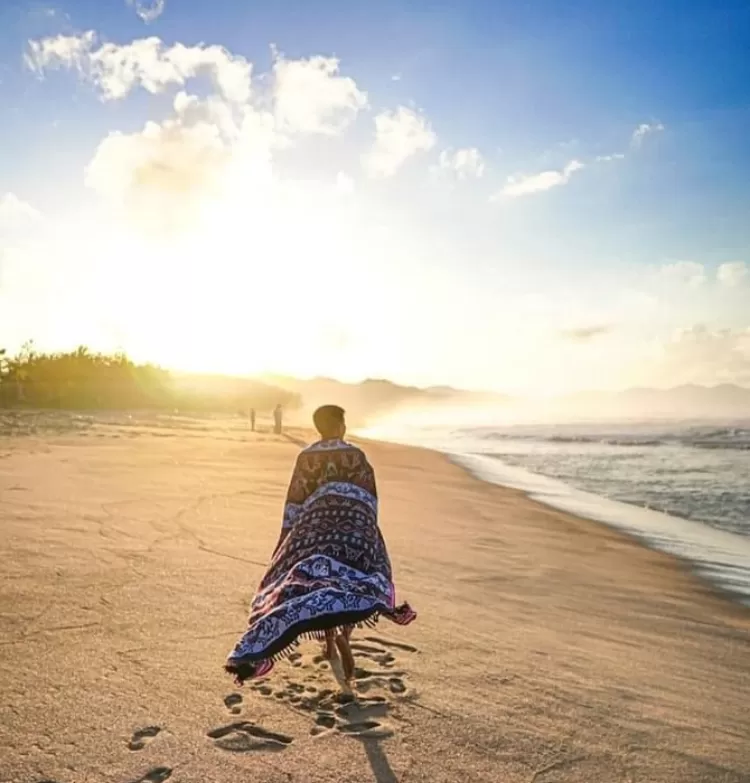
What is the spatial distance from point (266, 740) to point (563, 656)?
260cm

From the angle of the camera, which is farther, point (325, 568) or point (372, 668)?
point (372, 668)

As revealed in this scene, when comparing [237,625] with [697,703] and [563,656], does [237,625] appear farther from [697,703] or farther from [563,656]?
[697,703]

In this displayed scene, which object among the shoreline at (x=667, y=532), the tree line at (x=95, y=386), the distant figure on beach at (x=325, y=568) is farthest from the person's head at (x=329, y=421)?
Answer: the tree line at (x=95, y=386)

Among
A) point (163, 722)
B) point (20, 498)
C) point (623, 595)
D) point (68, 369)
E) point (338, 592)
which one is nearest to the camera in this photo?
point (163, 722)


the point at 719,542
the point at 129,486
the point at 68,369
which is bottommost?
the point at 719,542

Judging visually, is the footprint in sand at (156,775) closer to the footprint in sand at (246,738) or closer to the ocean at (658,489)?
the footprint in sand at (246,738)

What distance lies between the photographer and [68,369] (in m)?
47.2

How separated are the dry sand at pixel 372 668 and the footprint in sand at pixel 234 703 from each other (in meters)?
0.01

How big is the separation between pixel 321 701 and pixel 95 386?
45559 millimetres

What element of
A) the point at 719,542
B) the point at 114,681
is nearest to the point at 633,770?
the point at 114,681

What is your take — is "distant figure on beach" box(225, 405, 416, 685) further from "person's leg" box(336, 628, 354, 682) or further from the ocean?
the ocean

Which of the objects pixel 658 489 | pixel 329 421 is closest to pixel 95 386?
pixel 658 489

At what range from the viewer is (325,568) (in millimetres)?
4215

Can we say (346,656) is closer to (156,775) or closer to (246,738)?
(246,738)
